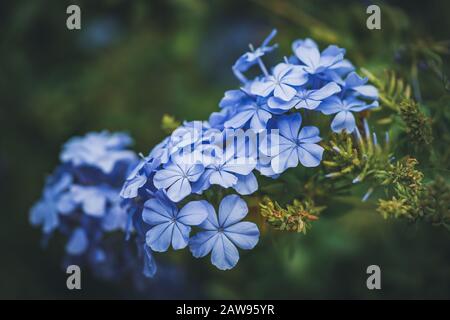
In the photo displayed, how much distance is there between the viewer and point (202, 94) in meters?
2.98

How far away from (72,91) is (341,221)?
1352 mm

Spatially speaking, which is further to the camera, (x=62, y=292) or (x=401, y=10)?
(x=62, y=292)

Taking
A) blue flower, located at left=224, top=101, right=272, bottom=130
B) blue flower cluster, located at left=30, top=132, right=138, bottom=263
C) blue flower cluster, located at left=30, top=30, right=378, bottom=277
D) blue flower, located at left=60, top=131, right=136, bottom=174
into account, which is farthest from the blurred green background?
blue flower, located at left=224, top=101, right=272, bottom=130

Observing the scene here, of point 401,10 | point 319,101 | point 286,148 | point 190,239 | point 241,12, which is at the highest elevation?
point 241,12

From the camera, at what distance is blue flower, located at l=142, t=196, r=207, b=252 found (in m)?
1.47

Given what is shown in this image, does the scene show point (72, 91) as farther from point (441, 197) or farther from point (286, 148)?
point (441, 197)

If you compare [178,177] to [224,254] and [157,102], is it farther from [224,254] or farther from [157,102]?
[157,102]

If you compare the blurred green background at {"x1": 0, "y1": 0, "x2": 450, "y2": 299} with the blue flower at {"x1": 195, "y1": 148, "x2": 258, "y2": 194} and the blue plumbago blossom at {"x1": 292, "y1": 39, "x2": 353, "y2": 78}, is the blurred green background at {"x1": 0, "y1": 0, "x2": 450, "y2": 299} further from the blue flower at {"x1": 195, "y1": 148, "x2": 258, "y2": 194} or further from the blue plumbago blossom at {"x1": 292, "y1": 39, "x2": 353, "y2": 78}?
the blue flower at {"x1": 195, "y1": 148, "x2": 258, "y2": 194}

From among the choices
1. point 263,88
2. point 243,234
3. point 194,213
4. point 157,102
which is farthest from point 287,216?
point 157,102

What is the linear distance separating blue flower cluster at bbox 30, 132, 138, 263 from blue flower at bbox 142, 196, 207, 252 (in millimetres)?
392

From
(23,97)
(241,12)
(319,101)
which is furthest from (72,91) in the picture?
(319,101)

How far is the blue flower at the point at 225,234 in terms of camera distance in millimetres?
1478

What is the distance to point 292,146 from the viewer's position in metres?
1.53

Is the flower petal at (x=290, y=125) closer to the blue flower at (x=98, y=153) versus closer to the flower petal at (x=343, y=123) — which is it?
the flower petal at (x=343, y=123)
